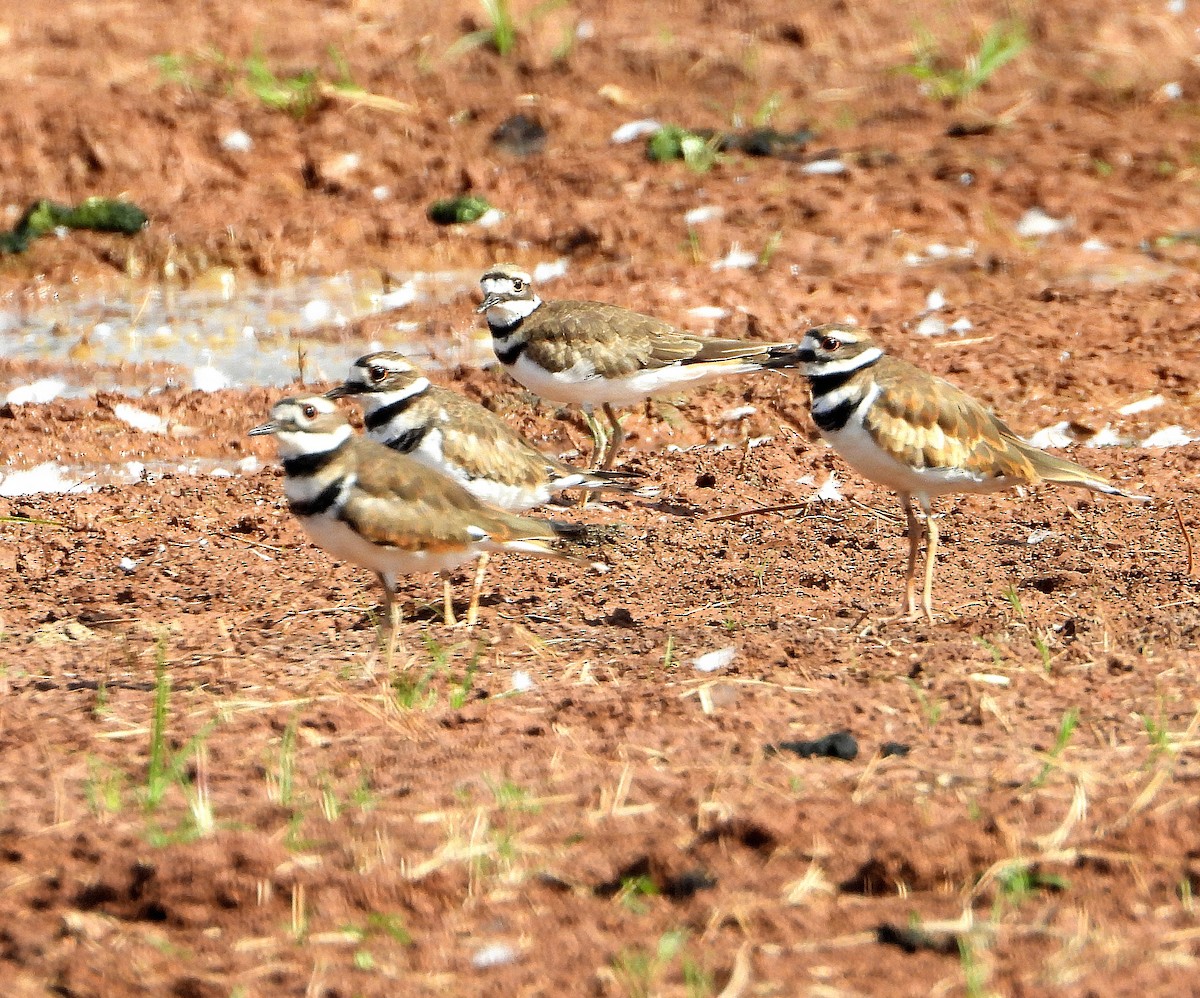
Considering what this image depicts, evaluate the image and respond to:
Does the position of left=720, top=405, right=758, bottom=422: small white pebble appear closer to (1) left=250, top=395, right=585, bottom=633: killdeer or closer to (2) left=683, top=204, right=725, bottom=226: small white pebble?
(2) left=683, top=204, right=725, bottom=226: small white pebble

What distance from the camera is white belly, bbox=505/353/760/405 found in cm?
934

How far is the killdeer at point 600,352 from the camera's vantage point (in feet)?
30.6

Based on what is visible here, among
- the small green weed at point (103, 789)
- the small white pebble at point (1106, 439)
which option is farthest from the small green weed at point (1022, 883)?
the small white pebble at point (1106, 439)

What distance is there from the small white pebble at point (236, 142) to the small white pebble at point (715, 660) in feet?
27.5

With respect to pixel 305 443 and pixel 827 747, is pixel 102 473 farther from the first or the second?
pixel 827 747

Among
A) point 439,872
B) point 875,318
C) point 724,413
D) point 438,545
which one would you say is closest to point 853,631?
point 438,545

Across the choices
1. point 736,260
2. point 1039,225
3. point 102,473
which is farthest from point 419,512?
point 1039,225

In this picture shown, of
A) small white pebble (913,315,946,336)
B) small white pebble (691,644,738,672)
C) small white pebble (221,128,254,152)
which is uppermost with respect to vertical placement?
small white pebble (691,644,738,672)

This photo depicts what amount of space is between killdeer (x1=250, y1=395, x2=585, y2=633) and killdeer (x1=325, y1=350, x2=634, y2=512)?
82cm

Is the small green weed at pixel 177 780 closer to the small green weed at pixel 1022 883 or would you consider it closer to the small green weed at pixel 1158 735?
the small green weed at pixel 1022 883

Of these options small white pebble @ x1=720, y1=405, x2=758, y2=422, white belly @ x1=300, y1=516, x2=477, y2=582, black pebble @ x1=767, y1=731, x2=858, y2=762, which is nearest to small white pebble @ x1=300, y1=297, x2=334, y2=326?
small white pebble @ x1=720, y1=405, x2=758, y2=422

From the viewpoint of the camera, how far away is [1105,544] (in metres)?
7.75

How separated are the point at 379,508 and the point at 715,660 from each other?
1382mm

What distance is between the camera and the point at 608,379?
935 centimetres
